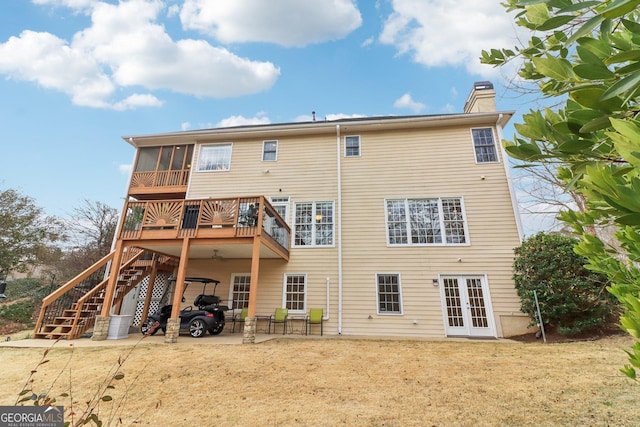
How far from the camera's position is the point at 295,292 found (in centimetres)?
1027

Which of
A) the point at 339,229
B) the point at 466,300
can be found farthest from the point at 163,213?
the point at 466,300

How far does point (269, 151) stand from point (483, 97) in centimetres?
962

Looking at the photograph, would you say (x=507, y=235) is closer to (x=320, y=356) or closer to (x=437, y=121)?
(x=437, y=121)

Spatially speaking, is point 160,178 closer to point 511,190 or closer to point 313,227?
point 313,227

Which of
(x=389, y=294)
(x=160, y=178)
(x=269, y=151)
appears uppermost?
(x=269, y=151)

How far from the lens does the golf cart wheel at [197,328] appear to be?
8.48 m

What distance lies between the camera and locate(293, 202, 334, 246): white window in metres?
10.6

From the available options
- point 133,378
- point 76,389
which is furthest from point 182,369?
point 76,389

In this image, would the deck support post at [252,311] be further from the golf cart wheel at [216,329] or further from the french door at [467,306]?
the french door at [467,306]

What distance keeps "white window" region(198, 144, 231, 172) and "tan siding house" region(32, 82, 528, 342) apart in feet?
0.17

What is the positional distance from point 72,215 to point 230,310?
14.4 metres

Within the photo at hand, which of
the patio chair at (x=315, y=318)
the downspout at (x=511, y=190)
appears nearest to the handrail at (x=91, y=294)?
the patio chair at (x=315, y=318)

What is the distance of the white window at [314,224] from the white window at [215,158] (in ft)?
13.1

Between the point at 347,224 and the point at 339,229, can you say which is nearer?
the point at 339,229
